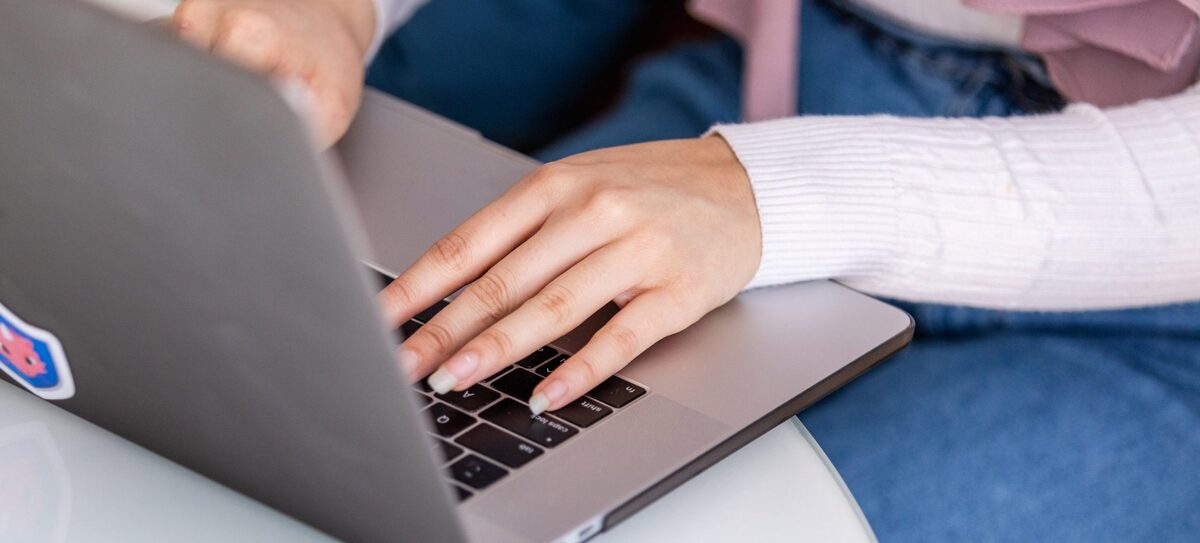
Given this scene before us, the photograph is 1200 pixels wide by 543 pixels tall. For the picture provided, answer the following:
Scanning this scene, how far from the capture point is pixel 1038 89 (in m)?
0.81

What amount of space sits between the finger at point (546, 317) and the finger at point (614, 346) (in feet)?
0.05

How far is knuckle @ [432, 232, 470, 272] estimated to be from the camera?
1.78 ft

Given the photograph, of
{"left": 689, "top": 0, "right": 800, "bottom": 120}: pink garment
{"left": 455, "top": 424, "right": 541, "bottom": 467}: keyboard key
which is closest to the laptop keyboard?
{"left": 455, "top": 424, "right": 541, "bottom": 467}: keyboard key

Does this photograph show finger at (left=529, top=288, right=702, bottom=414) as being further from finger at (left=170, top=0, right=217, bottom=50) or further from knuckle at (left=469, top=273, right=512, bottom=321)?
finger at (left=170, top=0, right=217, bottom=50)

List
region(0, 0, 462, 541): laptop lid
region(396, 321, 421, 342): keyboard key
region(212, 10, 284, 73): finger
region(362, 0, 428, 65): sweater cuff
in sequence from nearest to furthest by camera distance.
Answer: region(0, 0, 462, 541): laptop lid, region(396, 321, 421, 342): keyboard key, region(212, 10, 284, 73): finger, region(362, 0, 428, 65): sweater cuff

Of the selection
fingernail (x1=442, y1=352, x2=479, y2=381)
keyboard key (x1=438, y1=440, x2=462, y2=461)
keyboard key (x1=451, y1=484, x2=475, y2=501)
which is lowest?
keyboard key (x1=451, y1=484, x2=475, y2=501)

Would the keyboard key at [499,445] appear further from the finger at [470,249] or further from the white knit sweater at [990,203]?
the white knit sweater at [990,203]

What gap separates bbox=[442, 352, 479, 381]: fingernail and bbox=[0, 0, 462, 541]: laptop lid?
0.09 metres

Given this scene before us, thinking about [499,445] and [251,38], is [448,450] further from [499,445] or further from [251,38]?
[251,38]

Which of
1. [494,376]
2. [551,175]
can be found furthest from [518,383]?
[551,175]

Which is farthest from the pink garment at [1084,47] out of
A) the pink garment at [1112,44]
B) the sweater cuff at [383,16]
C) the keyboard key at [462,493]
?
the keyboard key at [462,493]

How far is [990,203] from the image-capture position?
0.62 metres

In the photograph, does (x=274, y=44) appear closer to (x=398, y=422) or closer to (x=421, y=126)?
(x=421, y=126)

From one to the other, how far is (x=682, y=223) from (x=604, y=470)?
16cm
